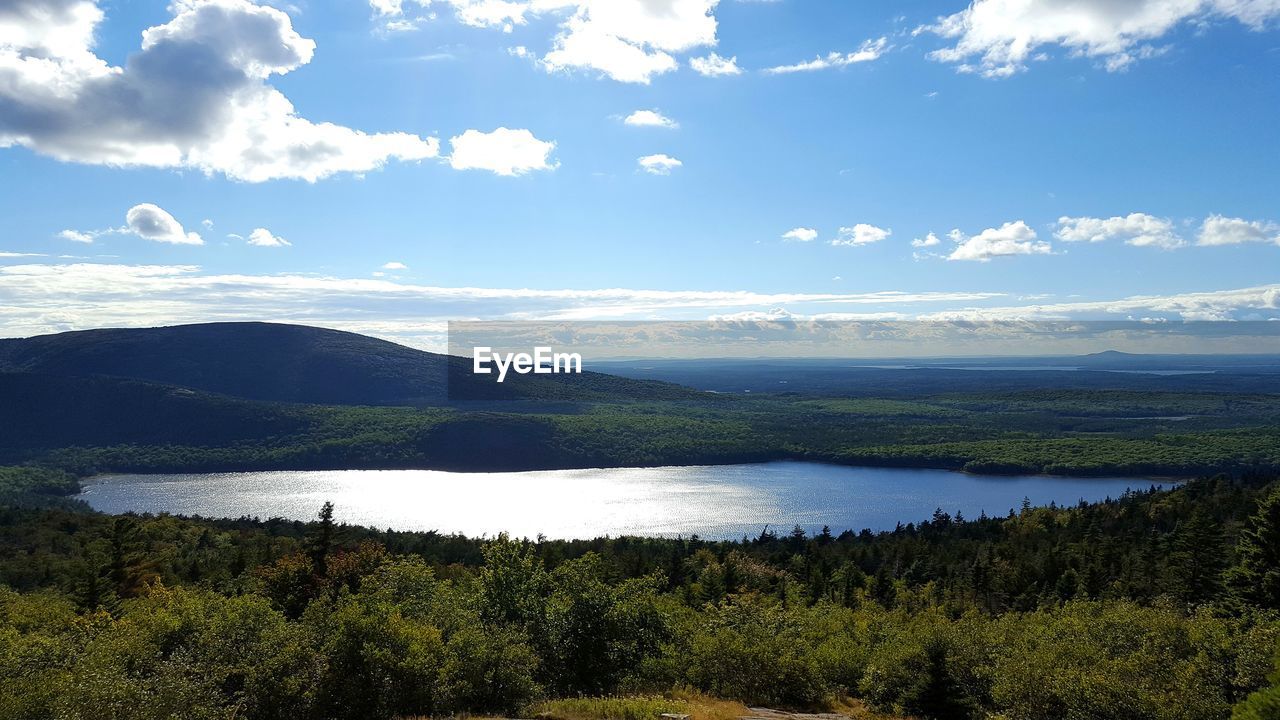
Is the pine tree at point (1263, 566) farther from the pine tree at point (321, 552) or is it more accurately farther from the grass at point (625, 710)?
the pine tree at point (321, 552)

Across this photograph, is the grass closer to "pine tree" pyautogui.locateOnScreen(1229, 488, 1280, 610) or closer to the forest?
the forest

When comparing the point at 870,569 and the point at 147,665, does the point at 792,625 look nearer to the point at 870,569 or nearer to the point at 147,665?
the point at 147,665

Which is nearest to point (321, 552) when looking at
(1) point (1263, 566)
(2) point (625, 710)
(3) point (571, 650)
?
(3) point (571, 650)

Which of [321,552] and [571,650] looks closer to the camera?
[571,650]

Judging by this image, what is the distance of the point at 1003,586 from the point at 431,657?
91.7 m

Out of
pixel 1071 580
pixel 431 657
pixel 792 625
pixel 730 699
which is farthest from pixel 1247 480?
pixel 431 657

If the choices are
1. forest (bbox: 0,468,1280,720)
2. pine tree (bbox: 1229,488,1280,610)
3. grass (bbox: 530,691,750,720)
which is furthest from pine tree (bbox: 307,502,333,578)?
pine tree (bbox: 1229,488,1280,610)

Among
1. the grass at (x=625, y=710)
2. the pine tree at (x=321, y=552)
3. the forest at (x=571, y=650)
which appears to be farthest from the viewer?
the pine tree at (x=321, y=552)

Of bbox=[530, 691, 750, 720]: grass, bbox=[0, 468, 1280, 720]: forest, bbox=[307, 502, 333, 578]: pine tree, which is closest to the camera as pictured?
bbox=[0, 468, 1280, 720]: forest

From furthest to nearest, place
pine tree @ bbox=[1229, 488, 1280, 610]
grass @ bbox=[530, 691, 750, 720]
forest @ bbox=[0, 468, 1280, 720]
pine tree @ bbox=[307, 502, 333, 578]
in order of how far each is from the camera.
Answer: pine tree @ bbox=[307, 502, 333, 578]
pine tree @ bbox=[1229, 488, 1280, 610]
grass @ bbox=[530, 691, 750, 720]
forest @ bbox=[0, 468, 1280, 720]

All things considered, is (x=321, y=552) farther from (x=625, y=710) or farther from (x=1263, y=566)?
(x=1263, y=566)

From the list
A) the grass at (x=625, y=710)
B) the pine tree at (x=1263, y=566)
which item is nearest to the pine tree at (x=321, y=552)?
the grass at (x=625, y=710)

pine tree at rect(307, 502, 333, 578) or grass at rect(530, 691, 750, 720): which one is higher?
grass at rect(530, 691, 750, 720)

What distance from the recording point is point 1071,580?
92.4 m
